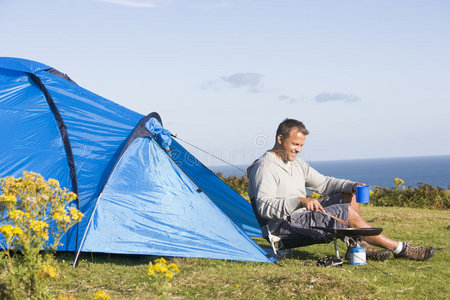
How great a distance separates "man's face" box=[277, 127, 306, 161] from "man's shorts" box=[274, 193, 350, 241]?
66cm

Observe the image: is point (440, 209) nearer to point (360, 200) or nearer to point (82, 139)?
point (360, 200)

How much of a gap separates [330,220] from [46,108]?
3588 millimetres

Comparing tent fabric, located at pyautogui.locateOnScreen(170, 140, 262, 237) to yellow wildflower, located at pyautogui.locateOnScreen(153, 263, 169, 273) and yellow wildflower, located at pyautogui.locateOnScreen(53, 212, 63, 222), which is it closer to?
yellow wildflower, located at pyautogui.locateOnScreen(53, 212, 63, 222)

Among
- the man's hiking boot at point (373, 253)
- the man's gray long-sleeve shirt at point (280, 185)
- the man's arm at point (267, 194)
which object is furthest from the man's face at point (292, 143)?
the man's hiking boot at point (373, 253)

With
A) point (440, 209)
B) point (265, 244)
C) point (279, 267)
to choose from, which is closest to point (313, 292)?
point (279, 267)

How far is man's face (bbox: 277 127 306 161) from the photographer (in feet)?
18.1

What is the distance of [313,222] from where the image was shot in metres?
5.32

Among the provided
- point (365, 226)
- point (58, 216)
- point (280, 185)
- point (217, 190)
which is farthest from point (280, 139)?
point (58, 216)

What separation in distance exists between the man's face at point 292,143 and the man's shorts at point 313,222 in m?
0.66

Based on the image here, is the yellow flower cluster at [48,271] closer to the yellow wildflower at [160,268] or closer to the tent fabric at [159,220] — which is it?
the yellow wildflower at [160,268]

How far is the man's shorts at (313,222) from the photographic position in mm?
5238

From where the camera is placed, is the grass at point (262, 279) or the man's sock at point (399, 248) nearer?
the grass at point (262, 279)

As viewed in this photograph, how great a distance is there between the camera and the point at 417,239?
7035mm

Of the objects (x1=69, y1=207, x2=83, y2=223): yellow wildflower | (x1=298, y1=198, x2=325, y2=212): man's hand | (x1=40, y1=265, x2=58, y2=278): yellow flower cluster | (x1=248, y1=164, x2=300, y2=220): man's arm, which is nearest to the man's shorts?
(x1=248, y1=164, x2=300, y2=220): man's arm
